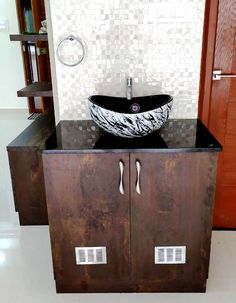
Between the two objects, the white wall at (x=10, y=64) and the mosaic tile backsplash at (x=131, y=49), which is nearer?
the mosaic tile backsplash at (x=131, y=49)

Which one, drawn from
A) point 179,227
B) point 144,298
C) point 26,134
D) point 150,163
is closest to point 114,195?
point 150,163

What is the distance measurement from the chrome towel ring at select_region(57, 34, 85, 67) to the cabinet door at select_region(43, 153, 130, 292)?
24.2 inches

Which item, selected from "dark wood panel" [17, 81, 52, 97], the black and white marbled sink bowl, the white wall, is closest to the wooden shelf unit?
the white wall

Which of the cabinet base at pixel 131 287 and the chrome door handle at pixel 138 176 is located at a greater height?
the chrome door handle at pixel 138 176

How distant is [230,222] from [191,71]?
106 cm

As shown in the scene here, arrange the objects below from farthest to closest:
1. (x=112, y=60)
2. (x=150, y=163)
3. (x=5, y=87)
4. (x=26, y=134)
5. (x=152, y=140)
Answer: (x=5, y=87)
(x=26, y=134)
(x=112, y=60)
(x=152, y=140)
(x=150, y=163)

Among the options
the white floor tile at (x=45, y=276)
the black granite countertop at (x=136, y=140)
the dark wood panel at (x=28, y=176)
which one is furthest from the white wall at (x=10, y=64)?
the black granite countertop at (x=136, y=140)

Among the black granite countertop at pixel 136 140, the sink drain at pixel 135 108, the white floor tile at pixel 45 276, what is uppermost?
the sink drain at pixel 135 108

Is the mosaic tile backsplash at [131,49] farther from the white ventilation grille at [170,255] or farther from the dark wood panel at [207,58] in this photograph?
the white ventilation grille at [170,255]

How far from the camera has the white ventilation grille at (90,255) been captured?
1647mm

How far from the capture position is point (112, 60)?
1840mm

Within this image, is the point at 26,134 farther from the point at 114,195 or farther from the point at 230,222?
the point at 230,222

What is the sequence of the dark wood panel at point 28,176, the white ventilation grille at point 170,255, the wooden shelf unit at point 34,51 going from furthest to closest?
the wooden shelf unit at point 34,51 → the dark wood panel at point 28,176 → the white ventilation grille at point 170,255

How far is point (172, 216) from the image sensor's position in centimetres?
158
